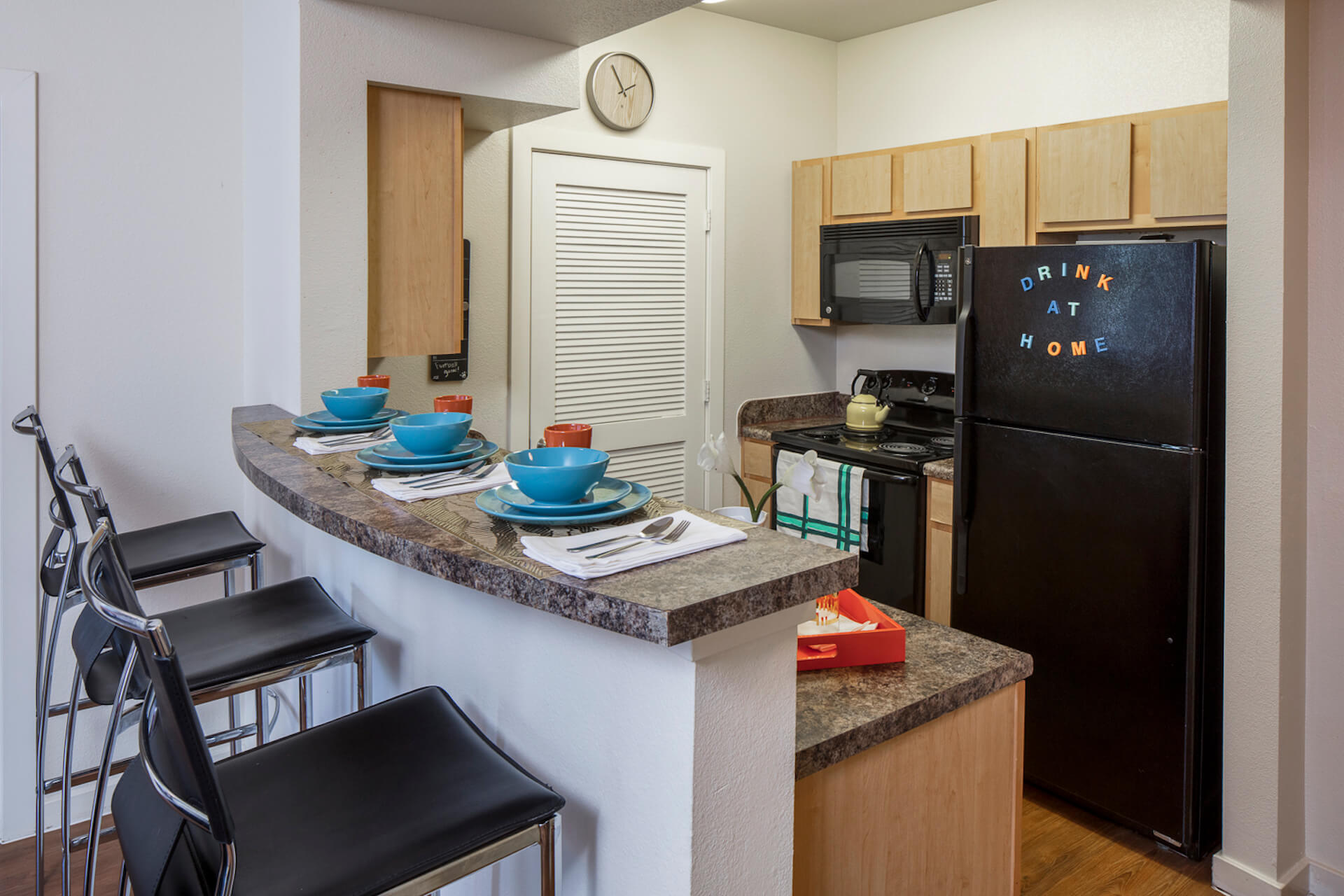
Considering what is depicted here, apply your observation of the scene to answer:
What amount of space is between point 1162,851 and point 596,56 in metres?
3.10

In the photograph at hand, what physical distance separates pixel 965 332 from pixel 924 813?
5.53ft

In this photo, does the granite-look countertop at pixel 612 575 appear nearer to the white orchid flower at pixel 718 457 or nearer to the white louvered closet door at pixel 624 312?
the white orchid flower at pixel 718 457

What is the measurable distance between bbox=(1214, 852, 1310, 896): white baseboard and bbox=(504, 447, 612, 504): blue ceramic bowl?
202 cm

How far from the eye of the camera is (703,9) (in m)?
3.62

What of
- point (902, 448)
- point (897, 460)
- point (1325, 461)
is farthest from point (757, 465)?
point (1325, 461)

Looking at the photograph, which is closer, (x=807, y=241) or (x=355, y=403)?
(x=355, y=403)

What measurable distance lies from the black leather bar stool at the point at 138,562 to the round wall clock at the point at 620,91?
1.96 metres

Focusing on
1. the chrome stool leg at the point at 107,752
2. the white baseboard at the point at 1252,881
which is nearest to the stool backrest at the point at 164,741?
the chrome stool leg at the point at 107,752

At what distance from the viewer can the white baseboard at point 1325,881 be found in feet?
7.28

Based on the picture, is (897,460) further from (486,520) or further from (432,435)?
(486,520)

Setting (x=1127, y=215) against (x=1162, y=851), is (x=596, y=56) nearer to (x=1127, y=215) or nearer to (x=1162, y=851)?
(x=1127, y=215)

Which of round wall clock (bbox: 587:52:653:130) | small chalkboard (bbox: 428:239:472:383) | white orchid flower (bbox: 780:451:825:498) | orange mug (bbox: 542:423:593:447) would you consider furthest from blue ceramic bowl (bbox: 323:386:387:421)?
round wall clock (bbox: 587:52:653:130)

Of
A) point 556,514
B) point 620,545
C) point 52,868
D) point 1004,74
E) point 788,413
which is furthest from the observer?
point 788,413

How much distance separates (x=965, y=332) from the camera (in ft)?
8.87
